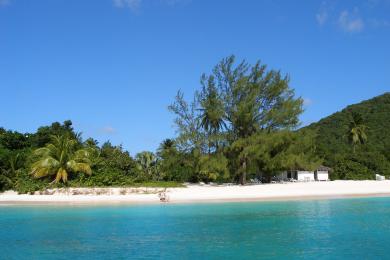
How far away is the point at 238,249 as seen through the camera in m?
14.7

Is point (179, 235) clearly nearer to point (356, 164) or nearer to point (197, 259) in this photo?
point (197, 259)

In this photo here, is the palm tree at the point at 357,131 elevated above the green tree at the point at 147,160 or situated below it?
above

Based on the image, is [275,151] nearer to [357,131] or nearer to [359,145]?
[359,145]

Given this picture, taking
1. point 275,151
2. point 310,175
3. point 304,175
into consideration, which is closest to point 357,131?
point 310,175

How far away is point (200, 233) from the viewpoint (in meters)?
18.3

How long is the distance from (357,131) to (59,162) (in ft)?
151

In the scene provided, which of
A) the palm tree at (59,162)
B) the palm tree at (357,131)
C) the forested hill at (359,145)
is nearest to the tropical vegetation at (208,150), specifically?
the palm tree at (59,162)

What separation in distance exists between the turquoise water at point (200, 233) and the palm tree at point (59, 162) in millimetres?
9959

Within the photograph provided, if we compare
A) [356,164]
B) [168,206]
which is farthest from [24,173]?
[356,164]

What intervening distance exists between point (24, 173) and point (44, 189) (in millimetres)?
2863

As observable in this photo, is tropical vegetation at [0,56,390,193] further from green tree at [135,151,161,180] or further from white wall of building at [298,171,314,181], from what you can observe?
white wall of building at [298,171,314,181]

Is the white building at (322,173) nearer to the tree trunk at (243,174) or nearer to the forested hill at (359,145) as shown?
the forested hill at (359,145)

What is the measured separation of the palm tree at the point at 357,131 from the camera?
6937 cm

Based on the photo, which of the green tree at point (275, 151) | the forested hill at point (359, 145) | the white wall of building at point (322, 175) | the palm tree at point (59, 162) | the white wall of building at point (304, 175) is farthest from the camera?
the white wall of building at point (304, 175)
